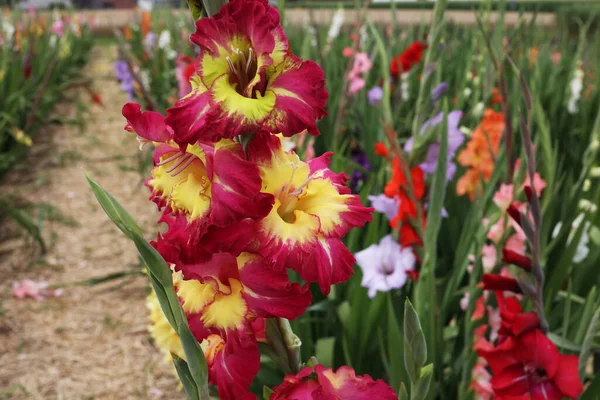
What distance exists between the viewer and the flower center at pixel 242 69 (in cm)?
42

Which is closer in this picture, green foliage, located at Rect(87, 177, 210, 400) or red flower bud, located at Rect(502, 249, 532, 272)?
green foliage, located at Rect(87, 177, 210, 400)

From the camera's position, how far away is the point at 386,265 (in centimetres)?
107

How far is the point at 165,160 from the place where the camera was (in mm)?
432

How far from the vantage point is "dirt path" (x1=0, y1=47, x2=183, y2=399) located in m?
1.64

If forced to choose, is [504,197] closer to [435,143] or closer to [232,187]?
[435,143]

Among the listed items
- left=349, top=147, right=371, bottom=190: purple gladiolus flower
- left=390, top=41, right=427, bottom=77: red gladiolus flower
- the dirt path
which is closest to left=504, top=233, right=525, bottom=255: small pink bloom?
left=349, top=147, right=371, bottom=190: purple gladiolus flower

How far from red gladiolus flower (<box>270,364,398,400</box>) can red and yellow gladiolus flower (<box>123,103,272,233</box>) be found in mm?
139

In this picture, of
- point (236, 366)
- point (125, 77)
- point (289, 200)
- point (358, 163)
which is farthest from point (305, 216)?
point (125, 77)

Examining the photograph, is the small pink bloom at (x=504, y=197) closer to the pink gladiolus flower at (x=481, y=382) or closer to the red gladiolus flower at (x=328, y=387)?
the pink gladiolus flower at (x=481, y=382)

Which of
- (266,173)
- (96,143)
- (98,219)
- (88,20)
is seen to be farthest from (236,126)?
(88,20)

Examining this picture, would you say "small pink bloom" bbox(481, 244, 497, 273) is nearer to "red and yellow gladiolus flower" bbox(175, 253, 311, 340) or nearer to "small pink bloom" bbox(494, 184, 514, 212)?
"small pink bloom" bbox(494, 184, 514, 212)

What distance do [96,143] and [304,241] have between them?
141 inches

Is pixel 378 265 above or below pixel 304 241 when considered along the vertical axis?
below

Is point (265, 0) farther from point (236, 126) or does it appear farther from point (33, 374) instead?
point (33, 374)
